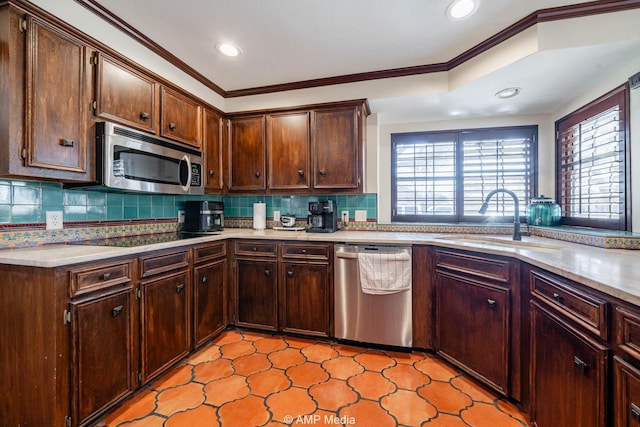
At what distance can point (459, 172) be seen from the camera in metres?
2.95

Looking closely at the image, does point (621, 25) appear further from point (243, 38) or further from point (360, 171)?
point (243, 38)

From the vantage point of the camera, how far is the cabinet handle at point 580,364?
1.05 metres

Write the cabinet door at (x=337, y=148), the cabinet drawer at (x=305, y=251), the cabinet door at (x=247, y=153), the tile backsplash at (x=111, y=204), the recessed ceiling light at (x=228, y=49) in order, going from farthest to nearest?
the cabinet door at (x=247, y=153) → the cabinet door at (x=337, y=148) → the cabinet drawer at (x=305, y=251) → the recessed ceiling light at (x=228, y=49) → the tile backsplash at (x=111, y=204)

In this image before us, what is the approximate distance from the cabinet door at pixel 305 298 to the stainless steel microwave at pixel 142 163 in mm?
1129

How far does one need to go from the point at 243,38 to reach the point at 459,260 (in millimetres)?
2243

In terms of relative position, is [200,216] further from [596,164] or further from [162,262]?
Result: [596,164]

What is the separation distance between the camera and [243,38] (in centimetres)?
204

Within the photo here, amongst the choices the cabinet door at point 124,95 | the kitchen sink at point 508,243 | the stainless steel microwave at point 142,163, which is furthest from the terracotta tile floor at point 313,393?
the cabinet door at point 124,95

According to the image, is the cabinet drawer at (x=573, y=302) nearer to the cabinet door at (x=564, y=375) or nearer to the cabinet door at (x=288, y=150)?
the cabinet door at (x=564, y=375)

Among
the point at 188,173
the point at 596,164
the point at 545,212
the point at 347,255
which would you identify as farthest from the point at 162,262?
the point at 596,164

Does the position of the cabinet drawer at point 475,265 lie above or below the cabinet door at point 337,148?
below

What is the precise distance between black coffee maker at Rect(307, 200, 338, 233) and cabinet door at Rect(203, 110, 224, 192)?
1012mm

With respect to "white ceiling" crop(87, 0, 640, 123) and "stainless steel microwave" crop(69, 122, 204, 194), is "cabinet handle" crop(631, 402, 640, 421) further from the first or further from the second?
"stainless steel microwave" crop(69, 122, 204, 194)

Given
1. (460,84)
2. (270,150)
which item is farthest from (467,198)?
(270,150)
